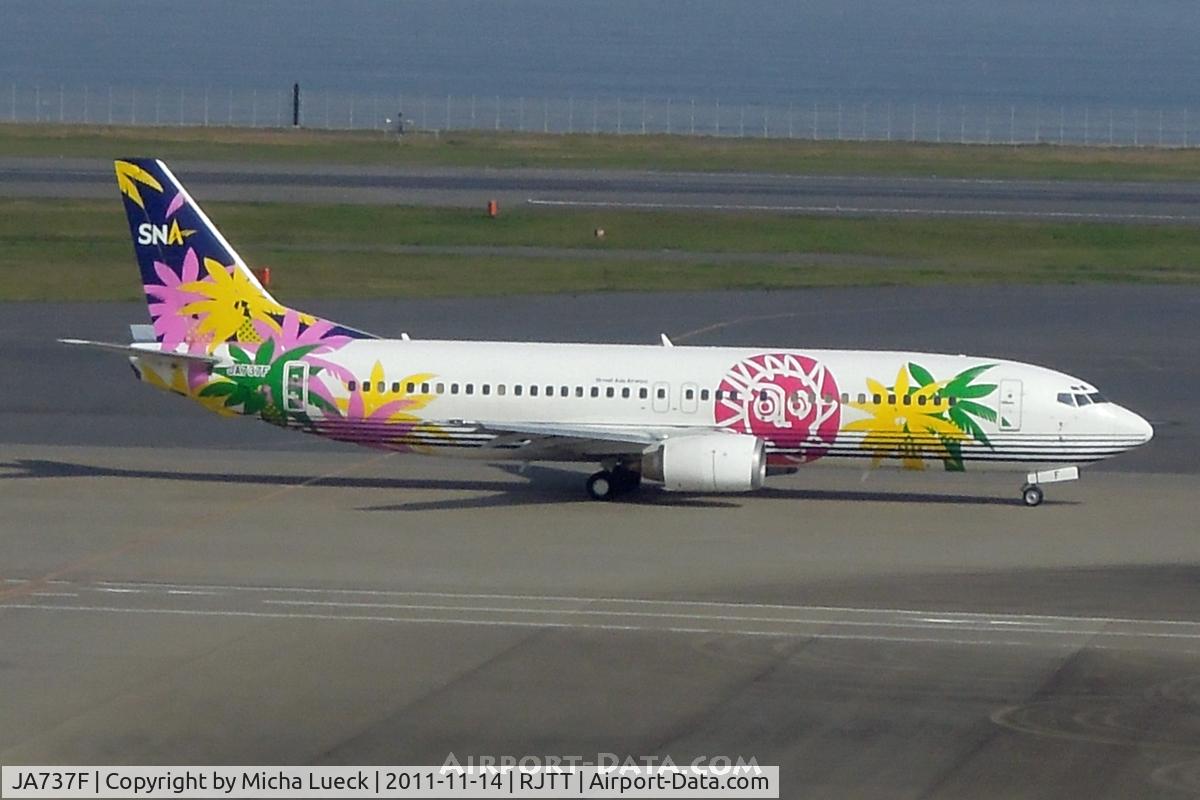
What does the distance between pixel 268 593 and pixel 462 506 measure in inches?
343

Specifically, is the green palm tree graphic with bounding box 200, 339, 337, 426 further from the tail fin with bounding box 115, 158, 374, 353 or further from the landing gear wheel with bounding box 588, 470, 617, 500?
the landing gear wheel with bounding box 588, 470, 617, 500

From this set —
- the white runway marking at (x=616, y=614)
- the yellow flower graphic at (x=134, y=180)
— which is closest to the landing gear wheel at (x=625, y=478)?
the white runway marking at (x=616, y=614)

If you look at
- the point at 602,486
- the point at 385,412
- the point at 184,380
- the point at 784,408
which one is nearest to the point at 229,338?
the point at 184,380

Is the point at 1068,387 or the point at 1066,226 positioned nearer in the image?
the point at 1068,387

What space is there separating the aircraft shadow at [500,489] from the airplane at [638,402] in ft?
2.54

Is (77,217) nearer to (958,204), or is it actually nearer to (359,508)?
(958,204)

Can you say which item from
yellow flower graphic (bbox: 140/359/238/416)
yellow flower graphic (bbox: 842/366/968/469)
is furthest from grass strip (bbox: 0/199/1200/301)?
yellow flower graphic (bbox: 842/366/968/469)

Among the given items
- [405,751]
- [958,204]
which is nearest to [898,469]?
[405,751]

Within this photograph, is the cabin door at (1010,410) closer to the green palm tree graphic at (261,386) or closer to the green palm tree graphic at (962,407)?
the green palm tree graphic at (962,407)

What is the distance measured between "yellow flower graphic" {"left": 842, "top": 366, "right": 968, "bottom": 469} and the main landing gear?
481 centimetres

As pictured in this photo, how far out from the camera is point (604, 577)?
35.8 m

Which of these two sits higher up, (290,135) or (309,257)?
(290,135)

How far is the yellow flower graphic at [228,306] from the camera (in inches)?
1738

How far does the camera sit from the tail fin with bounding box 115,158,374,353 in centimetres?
4422
